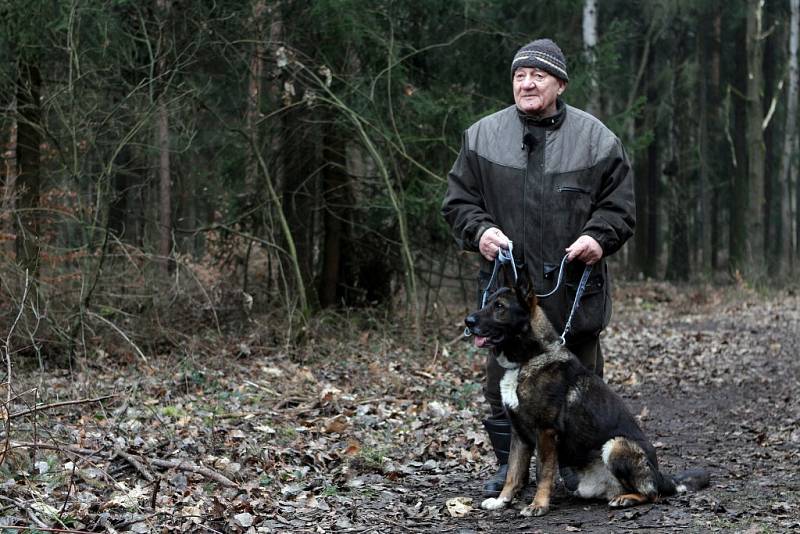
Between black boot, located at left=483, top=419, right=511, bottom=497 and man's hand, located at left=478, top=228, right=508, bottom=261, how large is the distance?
1158mm

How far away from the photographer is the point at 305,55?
39.5 feet

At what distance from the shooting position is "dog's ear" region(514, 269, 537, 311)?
5.33 metres

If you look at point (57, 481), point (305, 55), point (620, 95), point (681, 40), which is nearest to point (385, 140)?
point (305, 55)

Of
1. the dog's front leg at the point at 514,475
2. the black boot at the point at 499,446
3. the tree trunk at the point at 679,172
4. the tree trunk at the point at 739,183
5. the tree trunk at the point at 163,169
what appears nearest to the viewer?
the dog's front leg at the point at 514,475

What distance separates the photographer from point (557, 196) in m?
5.59

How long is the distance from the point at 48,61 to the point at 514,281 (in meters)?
8.55

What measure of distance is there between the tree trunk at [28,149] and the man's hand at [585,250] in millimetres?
6872

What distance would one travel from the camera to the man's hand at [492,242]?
5555mm

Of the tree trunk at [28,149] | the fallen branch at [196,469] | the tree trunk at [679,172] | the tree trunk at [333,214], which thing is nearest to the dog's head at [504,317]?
the fallen branch at [196,469]

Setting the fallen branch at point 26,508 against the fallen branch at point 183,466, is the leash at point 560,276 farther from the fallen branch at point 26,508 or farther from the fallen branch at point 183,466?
the fallen branch at point 26,508

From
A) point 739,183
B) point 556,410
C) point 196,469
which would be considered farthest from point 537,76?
point 739,183

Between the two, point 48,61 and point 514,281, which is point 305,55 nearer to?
point 48,61

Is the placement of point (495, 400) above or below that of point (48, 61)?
below

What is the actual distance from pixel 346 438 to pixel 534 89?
136 inches
